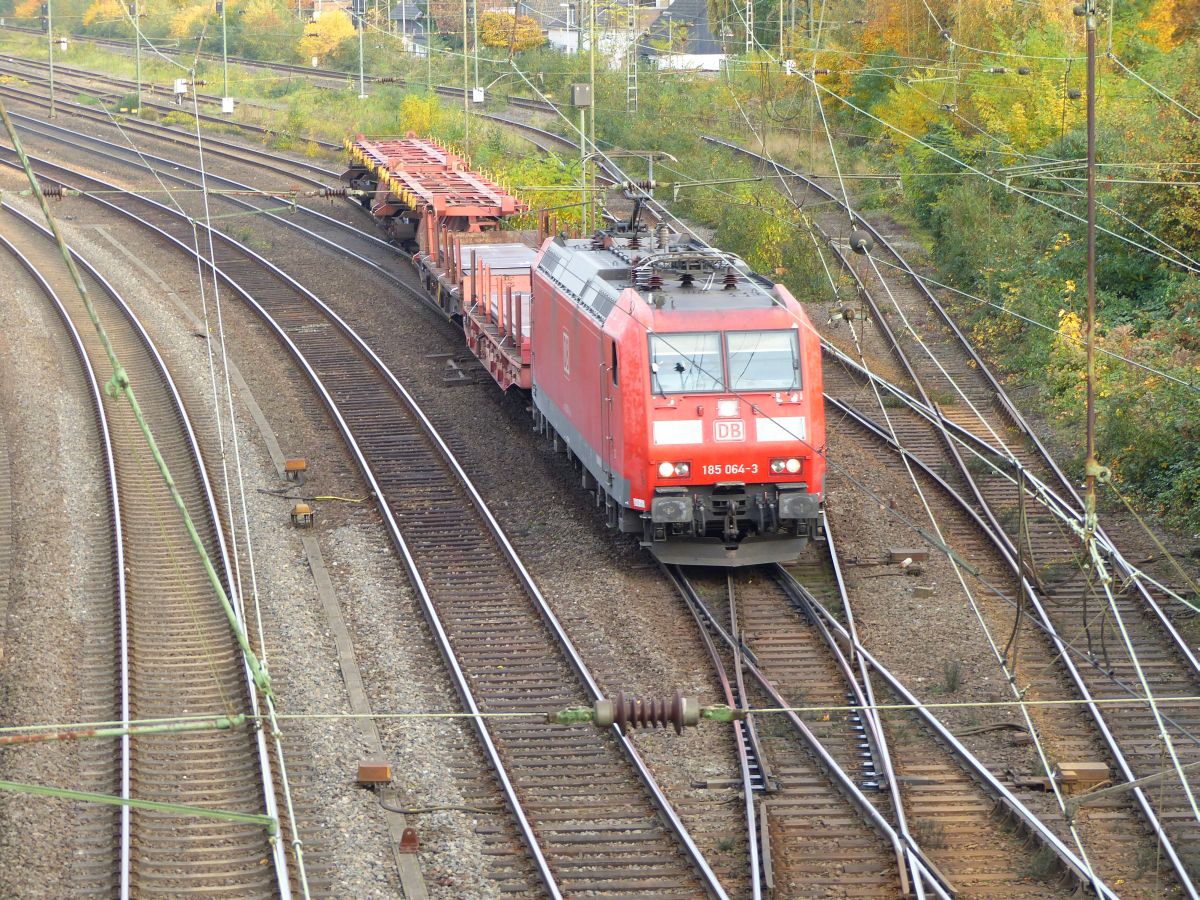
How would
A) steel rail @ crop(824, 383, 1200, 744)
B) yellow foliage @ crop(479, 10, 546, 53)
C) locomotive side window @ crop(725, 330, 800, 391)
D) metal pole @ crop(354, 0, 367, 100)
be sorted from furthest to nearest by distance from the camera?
yellow foliage @ crop(479, 10, 546, 53) → metal pole @ crop(354, 0, 367, 100) → steel rail @ crop(824, 383, 1200, 744) → locomotive side window @ crop(725, 330, 800, 391)

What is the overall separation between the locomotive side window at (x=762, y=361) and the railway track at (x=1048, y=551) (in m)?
2.44

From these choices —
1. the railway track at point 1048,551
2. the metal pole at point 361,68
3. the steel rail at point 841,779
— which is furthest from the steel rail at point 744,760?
the metal pole at point 361,68

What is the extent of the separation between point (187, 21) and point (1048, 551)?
65.8 metres

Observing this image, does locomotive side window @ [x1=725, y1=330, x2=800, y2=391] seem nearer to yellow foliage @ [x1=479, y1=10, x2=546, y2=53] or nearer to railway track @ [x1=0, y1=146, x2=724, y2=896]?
railway track @ [x1=0, y1=146, x2=724, y2=896]

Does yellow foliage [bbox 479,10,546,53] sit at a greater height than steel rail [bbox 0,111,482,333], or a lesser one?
greater

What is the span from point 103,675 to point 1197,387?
1319 cm

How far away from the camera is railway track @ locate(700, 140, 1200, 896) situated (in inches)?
544

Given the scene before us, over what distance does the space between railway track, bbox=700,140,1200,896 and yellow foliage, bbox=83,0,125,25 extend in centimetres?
5947

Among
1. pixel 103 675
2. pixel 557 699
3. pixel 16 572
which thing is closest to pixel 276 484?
pixel 16 572

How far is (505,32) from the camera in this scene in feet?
213

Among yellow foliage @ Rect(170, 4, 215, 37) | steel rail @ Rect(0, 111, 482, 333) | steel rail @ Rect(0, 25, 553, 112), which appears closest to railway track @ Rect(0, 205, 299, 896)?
steel rail @ Rect(0, 111, 482, 333)

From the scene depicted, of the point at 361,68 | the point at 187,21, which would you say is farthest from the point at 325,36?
the point at 361,68

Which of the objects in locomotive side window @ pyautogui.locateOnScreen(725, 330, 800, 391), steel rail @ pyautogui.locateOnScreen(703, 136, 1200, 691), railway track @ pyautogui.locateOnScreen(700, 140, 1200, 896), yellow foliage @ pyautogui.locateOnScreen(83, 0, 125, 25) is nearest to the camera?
railway track @ pyautogui.locateOnScreen(700, 140, 1200, 896)

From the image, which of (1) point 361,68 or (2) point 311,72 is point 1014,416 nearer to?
(1) point 361,68
